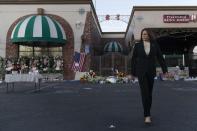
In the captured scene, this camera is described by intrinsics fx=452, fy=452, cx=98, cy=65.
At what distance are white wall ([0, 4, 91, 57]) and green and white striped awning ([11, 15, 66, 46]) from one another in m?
1.36

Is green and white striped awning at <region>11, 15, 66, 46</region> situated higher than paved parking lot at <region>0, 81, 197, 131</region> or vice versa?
green and white striped awning at <region>11, 15, 66, 46</region>

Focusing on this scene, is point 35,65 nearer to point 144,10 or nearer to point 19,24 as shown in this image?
point 19,24

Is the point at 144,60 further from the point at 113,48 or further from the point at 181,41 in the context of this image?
the point at 113,48

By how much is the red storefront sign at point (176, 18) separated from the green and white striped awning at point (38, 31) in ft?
24.9

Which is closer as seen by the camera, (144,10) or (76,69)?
(76,69)

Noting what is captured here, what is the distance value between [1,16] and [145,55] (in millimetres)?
23674

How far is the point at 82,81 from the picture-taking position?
2519cm

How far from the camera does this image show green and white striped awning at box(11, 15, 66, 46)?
2747cm

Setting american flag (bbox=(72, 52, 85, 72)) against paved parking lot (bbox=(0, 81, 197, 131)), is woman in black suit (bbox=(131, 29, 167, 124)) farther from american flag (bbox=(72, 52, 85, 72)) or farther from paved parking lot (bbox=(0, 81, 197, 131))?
american flag (bbox=(72, 52, 85, 72))

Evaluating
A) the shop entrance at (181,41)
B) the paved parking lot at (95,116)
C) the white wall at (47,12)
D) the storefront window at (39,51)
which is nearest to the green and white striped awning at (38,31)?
the white wall at (47,12)

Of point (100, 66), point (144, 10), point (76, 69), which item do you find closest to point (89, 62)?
point (100, 66)

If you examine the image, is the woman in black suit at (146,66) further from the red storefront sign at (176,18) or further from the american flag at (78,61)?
the red storefront sign at (176,18)

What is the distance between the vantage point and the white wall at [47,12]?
2984 cm

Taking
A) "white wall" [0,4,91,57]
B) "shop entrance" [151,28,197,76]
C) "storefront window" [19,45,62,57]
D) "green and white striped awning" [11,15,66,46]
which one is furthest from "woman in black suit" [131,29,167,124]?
"shop entrance" [151,28,197,76]
